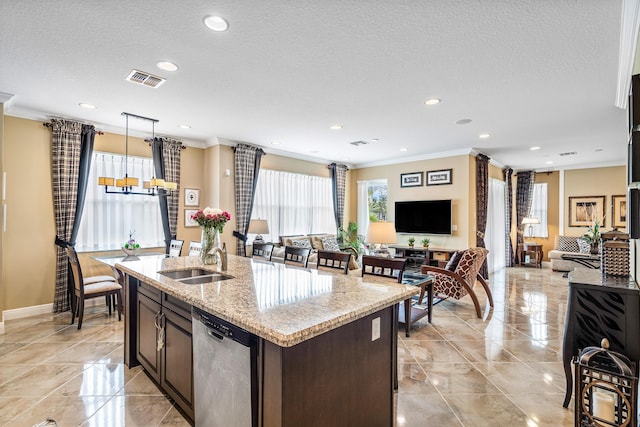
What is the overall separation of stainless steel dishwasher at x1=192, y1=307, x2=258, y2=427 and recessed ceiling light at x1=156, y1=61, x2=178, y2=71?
2.20 meters

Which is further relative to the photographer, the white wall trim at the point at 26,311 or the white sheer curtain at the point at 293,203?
the white sheer curtain at the point at 293,203

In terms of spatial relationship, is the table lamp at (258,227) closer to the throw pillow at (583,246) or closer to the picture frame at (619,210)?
the throw pillow at (583,246)

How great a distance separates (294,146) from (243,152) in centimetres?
101

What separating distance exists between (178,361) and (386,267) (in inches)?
70.6

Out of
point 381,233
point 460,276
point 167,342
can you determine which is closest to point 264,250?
point 381,233

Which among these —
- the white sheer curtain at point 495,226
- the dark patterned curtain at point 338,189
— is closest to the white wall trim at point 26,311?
the dark patterned curtain at point 338,189

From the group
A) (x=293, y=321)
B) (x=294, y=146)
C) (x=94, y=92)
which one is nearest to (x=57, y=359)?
(x=94, y=92)

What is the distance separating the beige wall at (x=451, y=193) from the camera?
6246 mm

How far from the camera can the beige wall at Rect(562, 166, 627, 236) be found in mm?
7922

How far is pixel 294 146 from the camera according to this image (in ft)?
20.3

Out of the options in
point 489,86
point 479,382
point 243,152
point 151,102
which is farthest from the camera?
point 243,152

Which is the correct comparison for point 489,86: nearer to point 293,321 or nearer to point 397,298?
point 397,298

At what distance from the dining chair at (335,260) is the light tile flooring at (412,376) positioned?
1.08 meters

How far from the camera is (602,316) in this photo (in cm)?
221
